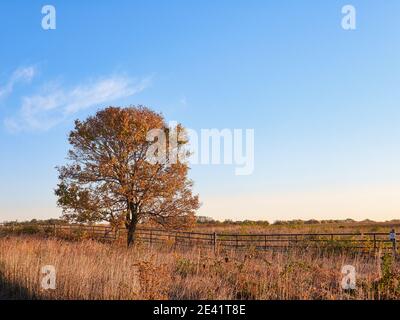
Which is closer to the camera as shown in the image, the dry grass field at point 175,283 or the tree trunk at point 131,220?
the dry grass field at point 175,283

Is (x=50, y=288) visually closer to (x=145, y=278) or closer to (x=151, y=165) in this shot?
(x=145, y=278)

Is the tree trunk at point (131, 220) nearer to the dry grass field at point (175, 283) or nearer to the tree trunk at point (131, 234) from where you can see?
the tree trunk at point (131, 234)

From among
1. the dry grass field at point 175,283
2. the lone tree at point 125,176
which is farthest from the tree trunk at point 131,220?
the dry grass field at point 175,283

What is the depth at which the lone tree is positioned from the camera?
86.3 feet

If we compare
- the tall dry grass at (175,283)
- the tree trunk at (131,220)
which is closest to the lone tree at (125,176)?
the tree trunk at (131,220)

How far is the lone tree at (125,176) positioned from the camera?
2630cm

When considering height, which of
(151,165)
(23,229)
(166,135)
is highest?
(166,135)

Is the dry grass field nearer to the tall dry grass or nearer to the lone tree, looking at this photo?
the tall dry grass

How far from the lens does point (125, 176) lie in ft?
87.2

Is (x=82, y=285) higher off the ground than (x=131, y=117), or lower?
lower

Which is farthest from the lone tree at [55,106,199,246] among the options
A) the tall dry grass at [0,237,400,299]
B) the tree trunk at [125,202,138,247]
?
the tall dry grass at [0,237,400,299]
